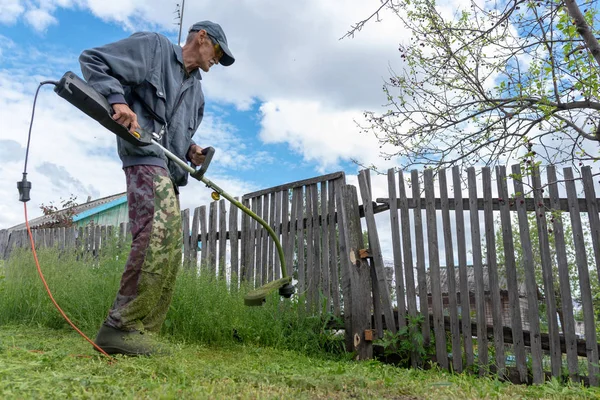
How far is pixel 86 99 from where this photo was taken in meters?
2.77

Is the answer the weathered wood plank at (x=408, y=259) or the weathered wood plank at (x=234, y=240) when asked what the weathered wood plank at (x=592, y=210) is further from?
the weathered wood plank at (x=234, y=240)

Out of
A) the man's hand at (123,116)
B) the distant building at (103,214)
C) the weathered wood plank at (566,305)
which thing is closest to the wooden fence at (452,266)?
the weathered wood plank at (566,305)

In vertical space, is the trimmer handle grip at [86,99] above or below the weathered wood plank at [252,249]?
above

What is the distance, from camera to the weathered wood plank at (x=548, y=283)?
4.21 meters

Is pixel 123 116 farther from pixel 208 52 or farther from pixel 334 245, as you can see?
pixel 334 245

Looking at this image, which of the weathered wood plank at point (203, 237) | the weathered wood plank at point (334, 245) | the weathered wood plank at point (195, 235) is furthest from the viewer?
the weathered wood plank at point (195, 235)

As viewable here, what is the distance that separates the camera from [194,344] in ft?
15.0

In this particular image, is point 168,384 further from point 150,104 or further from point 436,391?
point 150,104

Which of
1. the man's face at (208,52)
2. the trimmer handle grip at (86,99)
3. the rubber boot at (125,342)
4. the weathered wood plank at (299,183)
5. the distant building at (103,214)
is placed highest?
the distant building at (103,214)

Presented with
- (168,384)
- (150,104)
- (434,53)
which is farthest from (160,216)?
(434,53)

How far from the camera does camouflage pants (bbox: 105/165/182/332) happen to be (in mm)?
3066

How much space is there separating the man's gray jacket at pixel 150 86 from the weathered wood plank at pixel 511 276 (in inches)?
105

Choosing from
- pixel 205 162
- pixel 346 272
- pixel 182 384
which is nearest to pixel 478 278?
pixel 346 272

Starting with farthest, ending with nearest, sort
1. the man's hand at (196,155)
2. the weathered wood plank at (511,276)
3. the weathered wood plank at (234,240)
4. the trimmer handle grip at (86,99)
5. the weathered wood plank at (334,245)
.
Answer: the weathered wood plank at (234,240) → the weathered wood plank at (334,245) → the weathered wood plank at (511,276) → the man's hand at (196,155) → the trimmer handle grip at (86,99)
